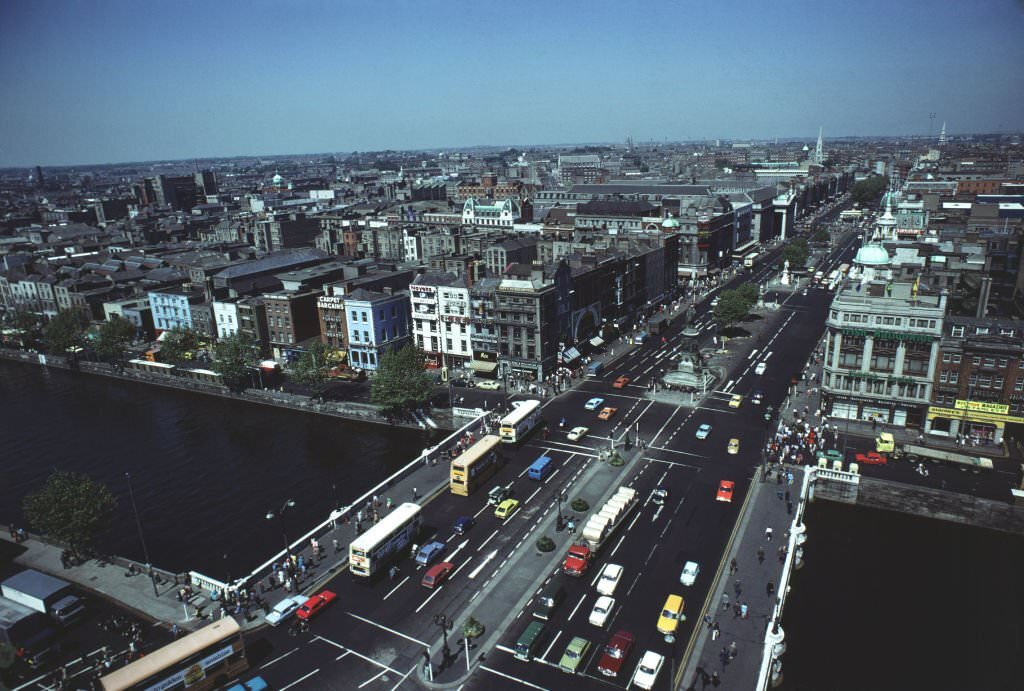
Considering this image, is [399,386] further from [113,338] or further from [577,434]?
[113,338]

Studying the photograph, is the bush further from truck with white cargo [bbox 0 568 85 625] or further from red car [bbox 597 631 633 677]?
truck with white cargo [bbox 0 568 85 625]

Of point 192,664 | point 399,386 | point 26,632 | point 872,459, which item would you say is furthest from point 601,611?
point 399,386

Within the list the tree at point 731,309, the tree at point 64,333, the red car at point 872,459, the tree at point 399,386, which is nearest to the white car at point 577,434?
the tree at point 399,386

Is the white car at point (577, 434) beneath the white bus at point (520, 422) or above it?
beneath

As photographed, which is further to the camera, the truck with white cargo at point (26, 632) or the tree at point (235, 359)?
the tree at point (235, 359)

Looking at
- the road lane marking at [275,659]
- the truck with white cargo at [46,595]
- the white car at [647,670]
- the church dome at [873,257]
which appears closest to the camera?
the white car at [647,670]

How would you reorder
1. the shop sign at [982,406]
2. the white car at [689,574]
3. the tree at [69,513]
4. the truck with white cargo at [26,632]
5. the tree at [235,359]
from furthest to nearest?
the tree at [235,359] < the shop sign at [982,406] < the tree at [69,513] < the white car at [689,574] < the truck with white cargo at [26,632]

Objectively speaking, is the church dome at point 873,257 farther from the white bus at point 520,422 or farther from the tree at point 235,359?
the tree at point 235,359

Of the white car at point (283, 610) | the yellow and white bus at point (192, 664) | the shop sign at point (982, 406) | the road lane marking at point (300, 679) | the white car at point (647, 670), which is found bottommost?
the road lane marking at point (300, 679)
